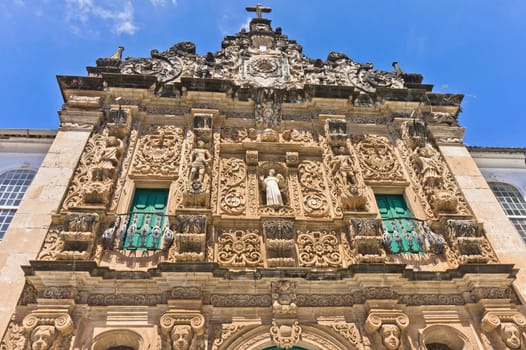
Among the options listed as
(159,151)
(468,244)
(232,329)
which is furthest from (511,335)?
(159,151)

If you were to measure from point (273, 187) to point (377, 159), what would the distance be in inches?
131

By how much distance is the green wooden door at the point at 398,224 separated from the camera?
8.18m

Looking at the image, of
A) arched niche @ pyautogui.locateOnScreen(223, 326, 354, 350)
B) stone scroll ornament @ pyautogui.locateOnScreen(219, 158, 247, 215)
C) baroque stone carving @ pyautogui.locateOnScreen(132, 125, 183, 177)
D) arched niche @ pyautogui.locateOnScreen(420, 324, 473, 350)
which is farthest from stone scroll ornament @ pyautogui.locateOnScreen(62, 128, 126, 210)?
arched niche @ pyautogui.locateOnScreen(420, 324, 473, 350)

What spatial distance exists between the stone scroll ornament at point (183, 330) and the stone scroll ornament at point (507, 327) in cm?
531

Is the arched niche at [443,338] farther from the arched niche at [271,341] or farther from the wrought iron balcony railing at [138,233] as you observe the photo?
the wrought iron balcony railing at [138,233]

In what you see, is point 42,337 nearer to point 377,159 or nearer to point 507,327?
point 507,327

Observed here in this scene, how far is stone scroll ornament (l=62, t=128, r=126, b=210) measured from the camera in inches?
325

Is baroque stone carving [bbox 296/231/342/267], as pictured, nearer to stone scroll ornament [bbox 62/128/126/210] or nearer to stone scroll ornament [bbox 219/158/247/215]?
stone scroll ornament [bbox 219/158/247/215]

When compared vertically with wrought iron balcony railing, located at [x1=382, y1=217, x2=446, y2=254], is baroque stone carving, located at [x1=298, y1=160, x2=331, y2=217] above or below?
above

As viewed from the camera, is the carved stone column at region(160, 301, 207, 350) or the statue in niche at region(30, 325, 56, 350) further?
the carved stone column at region(160, 301, 207, 350)

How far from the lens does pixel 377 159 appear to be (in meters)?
10.4

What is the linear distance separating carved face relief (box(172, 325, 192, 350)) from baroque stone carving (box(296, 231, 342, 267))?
105 inches

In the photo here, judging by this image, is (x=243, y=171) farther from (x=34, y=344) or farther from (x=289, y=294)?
(x=34, y=344)

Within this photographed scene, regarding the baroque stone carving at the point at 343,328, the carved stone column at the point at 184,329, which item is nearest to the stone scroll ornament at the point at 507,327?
the baroque stone carving at the point at 343,328
